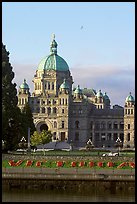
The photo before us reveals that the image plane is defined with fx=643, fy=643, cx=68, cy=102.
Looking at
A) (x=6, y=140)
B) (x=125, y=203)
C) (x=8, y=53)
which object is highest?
(x=8, y=53)

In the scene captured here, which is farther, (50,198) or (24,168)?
(24,168)

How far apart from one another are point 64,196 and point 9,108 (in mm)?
19527

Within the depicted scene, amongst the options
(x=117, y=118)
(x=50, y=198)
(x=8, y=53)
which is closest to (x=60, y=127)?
(x=117, y=118)

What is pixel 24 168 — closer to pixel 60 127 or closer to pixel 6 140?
pixel 6 140

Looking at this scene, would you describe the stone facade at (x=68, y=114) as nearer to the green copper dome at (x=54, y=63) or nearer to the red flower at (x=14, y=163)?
the green copper dome at (x=54, y=63)

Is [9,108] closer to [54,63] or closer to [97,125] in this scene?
[97,125]

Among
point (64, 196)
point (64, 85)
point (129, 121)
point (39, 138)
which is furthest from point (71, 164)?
point (64, 85)

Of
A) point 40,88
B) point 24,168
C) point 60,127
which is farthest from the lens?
point 40,88

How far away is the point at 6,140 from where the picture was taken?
6119 cm

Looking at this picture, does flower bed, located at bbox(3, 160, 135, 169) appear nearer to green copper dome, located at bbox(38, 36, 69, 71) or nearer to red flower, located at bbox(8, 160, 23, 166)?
red flower, located at bbox(8, 160, 23, 166)

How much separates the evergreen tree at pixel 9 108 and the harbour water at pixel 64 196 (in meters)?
15.0

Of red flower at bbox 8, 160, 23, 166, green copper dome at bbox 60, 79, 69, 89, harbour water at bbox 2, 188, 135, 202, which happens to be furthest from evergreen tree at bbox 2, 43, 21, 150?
green copper dome at bbox 60, 79, 69, 89

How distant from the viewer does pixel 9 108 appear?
5997 centimetres

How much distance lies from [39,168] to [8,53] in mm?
14654
